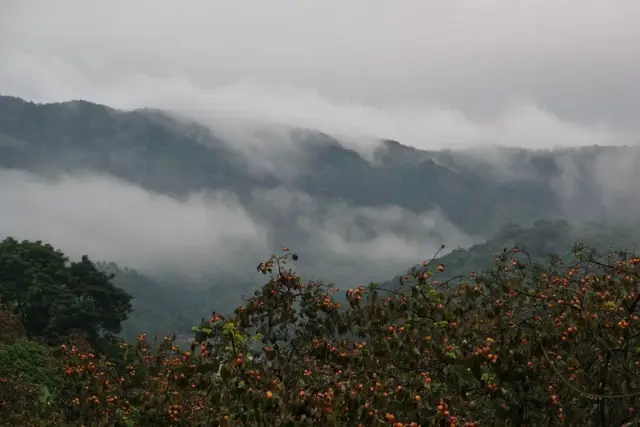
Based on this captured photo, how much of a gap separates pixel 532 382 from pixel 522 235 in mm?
198001

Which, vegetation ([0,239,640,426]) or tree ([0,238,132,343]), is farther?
tree ([0,238,132,343])

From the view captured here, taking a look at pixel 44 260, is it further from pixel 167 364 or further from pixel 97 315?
pixel 167 364

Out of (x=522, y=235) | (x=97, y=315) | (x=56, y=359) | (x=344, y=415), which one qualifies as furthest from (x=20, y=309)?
(x=522, y=235)

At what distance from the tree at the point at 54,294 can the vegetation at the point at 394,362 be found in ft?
123

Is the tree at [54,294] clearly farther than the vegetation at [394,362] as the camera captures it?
Yes

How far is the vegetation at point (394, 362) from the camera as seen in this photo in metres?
4.89

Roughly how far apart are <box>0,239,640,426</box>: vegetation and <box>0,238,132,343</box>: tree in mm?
37494

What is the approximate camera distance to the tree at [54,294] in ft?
144

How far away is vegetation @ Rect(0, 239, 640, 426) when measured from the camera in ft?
16.1

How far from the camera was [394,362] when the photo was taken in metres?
5.74

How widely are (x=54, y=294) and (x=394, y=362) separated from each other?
4416 centimetres

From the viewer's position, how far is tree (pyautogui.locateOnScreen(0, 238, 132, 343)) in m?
43.9

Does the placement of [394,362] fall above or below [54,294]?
below

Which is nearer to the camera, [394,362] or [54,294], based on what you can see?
[394,362]
